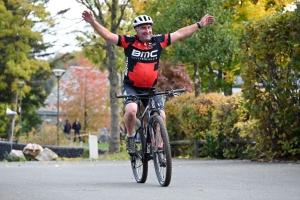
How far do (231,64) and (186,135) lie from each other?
11247 millimetres

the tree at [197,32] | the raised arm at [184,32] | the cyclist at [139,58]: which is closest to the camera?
the cyclist at [139,58]

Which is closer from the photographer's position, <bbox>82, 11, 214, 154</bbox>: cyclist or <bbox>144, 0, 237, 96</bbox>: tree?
<bbox>82, 11, 214, 154</bbox>: cyclist

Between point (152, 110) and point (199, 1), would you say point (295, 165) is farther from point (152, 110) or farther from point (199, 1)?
point (199, 1)

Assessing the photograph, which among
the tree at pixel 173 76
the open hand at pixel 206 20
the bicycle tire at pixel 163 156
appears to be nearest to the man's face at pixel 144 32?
the open hand at pixel 206 20

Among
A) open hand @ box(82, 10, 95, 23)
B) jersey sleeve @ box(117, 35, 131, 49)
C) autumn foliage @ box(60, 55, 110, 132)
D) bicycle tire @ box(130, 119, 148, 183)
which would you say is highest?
autumn foliage @ box(60, 55, 110, 132)

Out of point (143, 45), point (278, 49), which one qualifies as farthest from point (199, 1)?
point (143, 45)

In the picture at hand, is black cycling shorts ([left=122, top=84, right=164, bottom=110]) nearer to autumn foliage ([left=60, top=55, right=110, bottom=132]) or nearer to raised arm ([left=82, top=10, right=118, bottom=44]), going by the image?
raised arm ([left=82, top=10, right=118, bottom=44])

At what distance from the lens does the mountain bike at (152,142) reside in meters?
9.98

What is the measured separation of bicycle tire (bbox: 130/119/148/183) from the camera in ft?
35.7

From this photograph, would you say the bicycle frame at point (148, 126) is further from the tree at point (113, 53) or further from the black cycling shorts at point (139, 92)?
the tree at point (113, 53)

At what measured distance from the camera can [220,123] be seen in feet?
69.8

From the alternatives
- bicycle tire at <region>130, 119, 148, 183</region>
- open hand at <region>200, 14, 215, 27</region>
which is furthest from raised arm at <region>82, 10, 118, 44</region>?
open hand at <region>200, 14, 215, 27</region>

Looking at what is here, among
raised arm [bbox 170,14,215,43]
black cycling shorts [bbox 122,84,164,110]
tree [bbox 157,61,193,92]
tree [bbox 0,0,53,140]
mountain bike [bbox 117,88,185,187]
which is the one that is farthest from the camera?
tree [bbox 0,0,53,140]

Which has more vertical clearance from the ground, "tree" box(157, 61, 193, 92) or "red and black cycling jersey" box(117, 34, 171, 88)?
"tree" box(157, 61, 193, 92)
